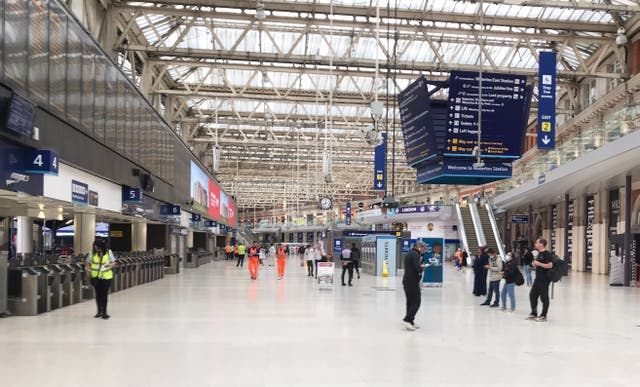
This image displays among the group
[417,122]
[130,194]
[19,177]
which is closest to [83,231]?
[130,194]

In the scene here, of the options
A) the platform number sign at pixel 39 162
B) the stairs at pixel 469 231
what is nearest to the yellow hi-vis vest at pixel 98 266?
the platform number sign at pixel 39 162

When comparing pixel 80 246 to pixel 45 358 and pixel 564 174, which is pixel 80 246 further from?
pixel 564 174

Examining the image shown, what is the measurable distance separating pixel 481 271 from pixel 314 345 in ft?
32.4

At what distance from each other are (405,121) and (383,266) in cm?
772

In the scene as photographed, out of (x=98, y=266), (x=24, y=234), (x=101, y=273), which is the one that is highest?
(x=24, y=234)

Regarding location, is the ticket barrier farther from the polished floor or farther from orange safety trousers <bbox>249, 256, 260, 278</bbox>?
orange safety trousers <bbox>249, 256, 260, 278</bbox>

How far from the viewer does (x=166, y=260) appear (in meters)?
27.4

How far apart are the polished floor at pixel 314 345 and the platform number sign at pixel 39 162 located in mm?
2539

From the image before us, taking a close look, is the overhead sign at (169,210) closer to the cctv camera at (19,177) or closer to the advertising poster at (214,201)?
the cctv camera at (19,177)

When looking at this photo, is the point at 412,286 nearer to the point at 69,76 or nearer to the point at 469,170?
the point at 69,76

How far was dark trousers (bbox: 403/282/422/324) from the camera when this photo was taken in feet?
34.1

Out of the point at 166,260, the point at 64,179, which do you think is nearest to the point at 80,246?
the point at 64,179

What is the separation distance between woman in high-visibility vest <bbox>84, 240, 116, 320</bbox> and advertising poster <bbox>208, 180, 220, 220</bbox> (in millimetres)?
28546

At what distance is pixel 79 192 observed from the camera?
1434 cm
